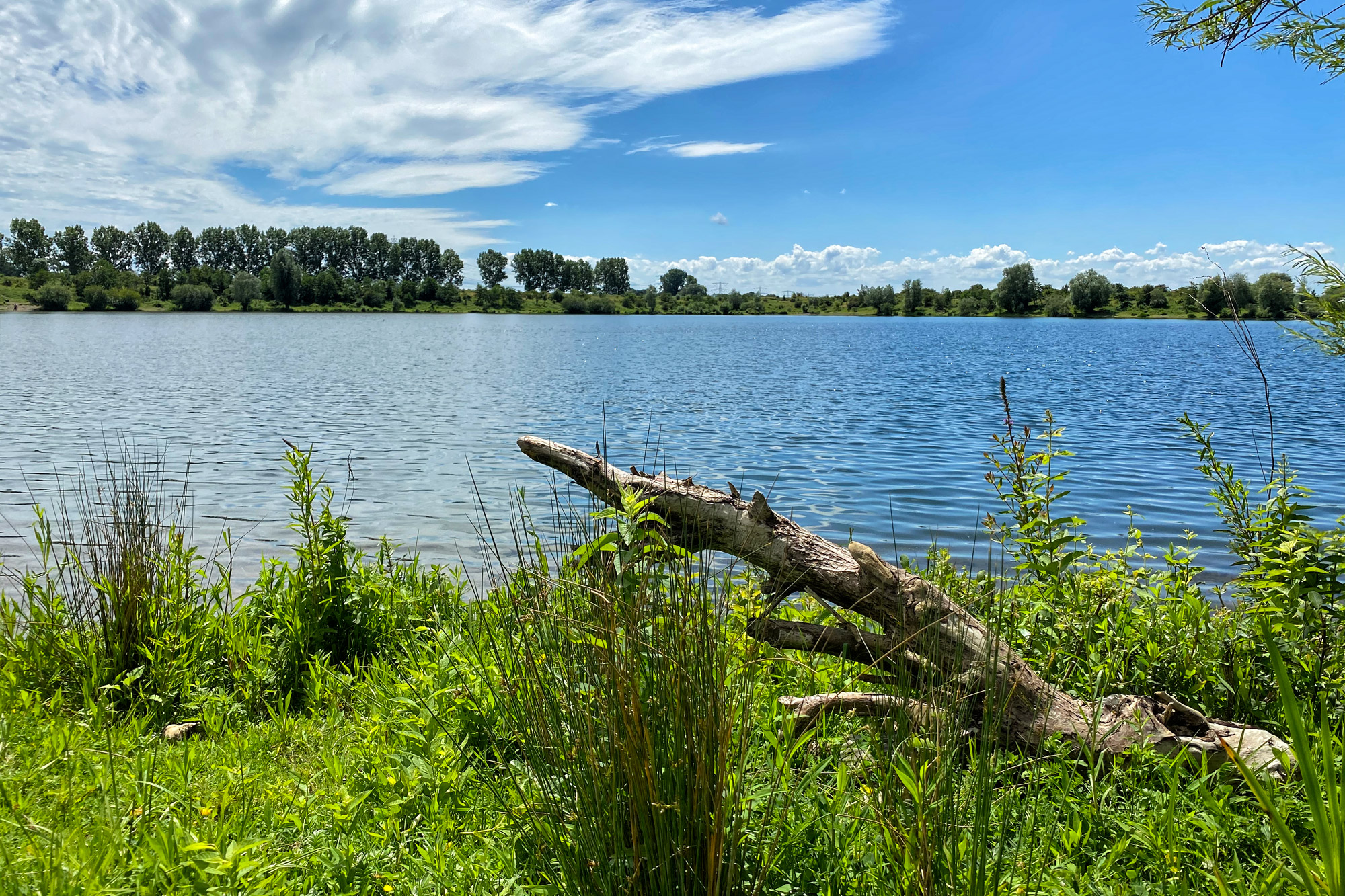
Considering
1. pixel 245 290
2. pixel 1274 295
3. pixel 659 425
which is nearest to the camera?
pixel 1274 295

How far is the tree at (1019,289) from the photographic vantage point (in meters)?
142

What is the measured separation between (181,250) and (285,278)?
39.7m

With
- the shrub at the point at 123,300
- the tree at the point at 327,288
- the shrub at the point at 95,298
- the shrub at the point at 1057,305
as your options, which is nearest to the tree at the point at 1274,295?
the shrub at the point at 123,300

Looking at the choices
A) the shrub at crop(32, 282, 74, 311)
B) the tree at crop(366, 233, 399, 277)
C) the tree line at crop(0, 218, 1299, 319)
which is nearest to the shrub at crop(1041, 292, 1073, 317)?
the tree line at crop(0, 218, 1299, 319)

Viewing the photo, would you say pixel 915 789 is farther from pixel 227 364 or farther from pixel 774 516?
pixel 227 364

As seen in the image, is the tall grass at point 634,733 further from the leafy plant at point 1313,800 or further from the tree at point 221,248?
the tree at point 221,248

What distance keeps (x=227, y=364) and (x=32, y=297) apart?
101932mm

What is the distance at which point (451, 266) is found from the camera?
17362 cm

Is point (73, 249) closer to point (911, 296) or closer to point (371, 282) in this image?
point (371, 282)

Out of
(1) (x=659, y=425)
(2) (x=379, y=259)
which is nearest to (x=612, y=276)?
(2) (x=379, y=259)

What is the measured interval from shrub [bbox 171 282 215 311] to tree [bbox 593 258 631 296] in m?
90.5

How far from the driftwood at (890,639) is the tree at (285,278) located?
14334 centimetres

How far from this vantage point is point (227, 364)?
3497 centimetres

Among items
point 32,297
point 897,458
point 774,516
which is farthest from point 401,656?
point 32,297
